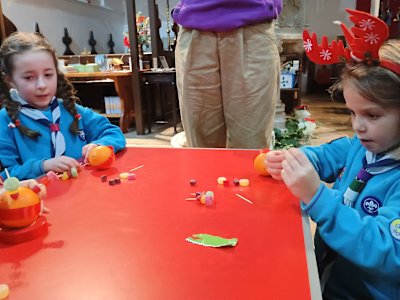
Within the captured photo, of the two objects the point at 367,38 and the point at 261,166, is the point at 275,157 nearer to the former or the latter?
the point at 261,166

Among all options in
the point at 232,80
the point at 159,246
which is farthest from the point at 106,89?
the point at 159,246

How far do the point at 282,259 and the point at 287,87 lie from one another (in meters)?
4.19

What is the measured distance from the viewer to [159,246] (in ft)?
2.06

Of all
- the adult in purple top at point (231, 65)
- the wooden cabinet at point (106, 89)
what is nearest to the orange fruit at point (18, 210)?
the adult in purple top at point (231, 65)

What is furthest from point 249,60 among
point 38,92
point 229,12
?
point 38,92

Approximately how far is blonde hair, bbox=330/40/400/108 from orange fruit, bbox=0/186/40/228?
0.67m

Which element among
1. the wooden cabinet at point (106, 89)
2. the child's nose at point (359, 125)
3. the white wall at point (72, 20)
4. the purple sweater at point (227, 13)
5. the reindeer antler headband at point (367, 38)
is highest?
the white wall at point (72, 20)

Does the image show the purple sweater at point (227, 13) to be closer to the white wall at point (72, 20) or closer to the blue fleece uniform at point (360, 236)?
the blue fleece uniform at point (360, 236)

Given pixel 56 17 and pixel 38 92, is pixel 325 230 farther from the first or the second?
pixel 56 17

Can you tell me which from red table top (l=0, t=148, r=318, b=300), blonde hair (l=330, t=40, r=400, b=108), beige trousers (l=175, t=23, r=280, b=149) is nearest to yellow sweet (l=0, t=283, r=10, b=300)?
red table top (l=0, t=148, r=318, b=300)

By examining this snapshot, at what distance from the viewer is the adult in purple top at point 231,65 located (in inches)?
57.1

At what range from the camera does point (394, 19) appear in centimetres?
602

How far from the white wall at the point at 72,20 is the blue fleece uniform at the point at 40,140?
15.7 ft

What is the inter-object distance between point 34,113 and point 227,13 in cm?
77
